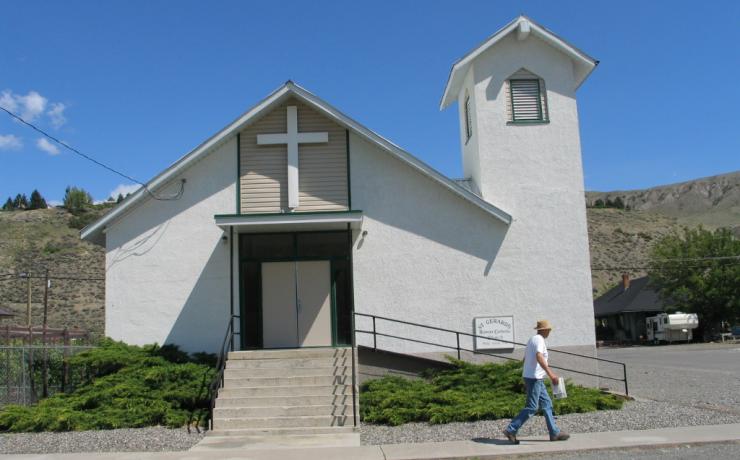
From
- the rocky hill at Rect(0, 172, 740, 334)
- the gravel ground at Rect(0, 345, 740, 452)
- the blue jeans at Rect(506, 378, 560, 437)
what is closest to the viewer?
the blue jeans at Rect(506, 378, 560, 437)

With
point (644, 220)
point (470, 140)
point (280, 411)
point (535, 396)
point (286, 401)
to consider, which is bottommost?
point (280, 411)

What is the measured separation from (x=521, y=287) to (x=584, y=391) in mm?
3086

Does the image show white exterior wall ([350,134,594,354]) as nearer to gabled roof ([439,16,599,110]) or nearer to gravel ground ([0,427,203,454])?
gabled roof ([439,16,599,110])

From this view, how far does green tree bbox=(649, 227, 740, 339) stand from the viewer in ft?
155

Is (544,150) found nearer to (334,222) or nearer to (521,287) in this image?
(521,287)

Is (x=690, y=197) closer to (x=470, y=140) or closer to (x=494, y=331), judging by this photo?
(x=470, y=140)

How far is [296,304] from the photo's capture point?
53.0 feet

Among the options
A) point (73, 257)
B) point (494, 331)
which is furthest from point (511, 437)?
point (73, 257)

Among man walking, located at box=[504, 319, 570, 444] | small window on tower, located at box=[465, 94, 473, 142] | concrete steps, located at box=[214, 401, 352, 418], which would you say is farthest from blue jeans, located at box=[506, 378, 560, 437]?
small window on tower, located at box=[465, 94, 473, 142]

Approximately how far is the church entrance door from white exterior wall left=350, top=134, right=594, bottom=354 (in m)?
0.80

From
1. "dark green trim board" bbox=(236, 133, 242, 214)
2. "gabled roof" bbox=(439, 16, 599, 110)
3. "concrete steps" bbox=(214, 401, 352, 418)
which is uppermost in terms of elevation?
"gabled roof" bbox=(439, 16, 599, 110)

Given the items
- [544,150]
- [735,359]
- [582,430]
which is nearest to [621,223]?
[735,359]

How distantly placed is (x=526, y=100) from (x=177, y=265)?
30.5ft

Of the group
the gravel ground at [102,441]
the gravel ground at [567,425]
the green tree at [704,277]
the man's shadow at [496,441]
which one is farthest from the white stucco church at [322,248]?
the green tree at [704,277]
